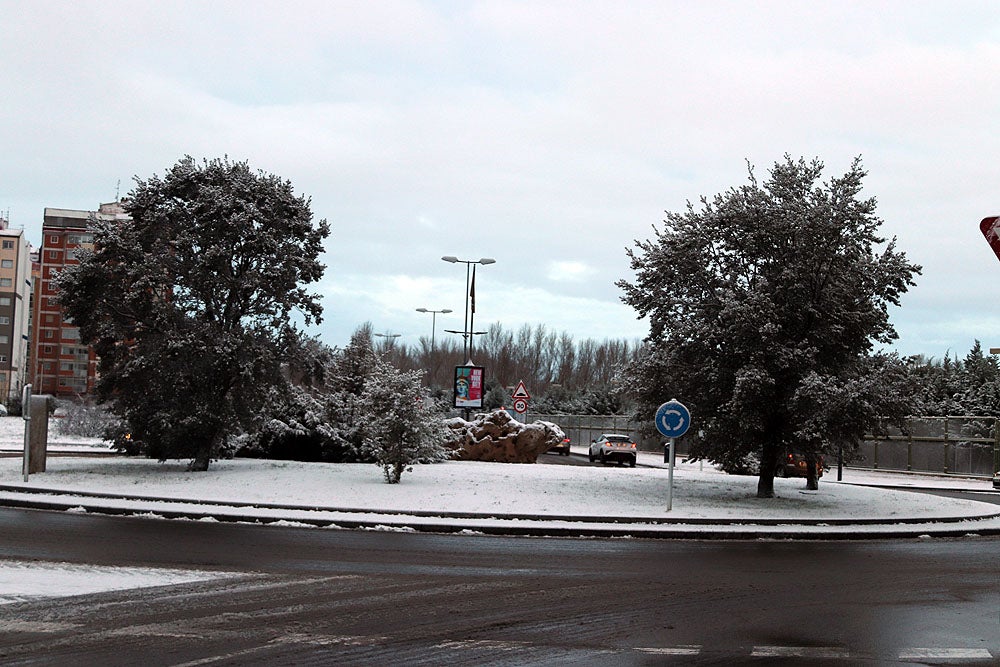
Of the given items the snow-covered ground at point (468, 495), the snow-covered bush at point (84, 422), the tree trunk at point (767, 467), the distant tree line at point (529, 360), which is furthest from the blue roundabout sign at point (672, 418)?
the distant tree line at point (529, 360)

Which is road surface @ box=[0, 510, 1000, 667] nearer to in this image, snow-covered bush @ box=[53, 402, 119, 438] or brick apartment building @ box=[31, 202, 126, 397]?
snow-covered bush @ box=[53, 402, 119, 438]

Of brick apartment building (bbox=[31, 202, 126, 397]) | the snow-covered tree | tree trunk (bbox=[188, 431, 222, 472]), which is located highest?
brick apartment building (bbox=[31, 202, 126, 397])

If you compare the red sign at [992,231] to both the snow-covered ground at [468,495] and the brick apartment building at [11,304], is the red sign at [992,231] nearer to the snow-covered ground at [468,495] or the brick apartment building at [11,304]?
the snow-covered ground at [468,495]

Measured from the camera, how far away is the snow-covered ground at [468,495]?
63.1ft

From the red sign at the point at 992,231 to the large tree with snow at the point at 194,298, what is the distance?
19641 millimetres

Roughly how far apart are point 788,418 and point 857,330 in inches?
98.8

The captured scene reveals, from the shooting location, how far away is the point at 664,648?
8039mm

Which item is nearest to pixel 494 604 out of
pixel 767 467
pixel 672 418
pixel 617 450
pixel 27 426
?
pixel 672 418

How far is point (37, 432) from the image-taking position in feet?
78.5

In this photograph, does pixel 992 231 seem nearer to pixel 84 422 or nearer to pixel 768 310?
pixel 768 310

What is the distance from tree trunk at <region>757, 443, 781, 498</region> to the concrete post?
16477 mm

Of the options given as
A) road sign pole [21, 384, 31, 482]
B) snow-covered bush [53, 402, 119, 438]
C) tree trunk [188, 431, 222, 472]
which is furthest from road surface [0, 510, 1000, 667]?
snow-covered bush [53, 402, 119, 438]

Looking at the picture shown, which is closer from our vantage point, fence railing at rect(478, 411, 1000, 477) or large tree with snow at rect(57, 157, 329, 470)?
large tree with snow at rect(57, 157, 329, 470)

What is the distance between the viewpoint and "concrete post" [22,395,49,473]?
76.6ft
